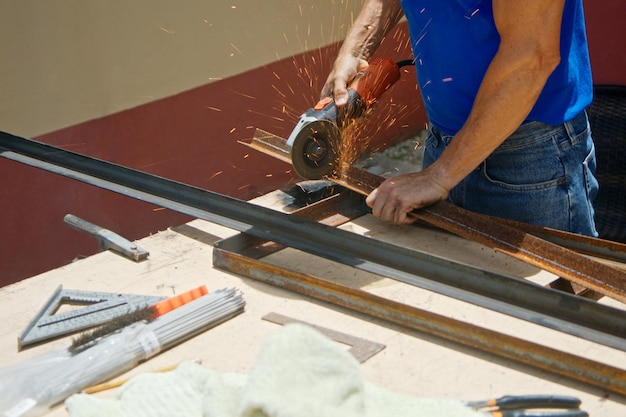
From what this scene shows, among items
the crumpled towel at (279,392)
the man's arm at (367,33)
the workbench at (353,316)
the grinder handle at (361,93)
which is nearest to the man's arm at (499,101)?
the workbench at (353,316)

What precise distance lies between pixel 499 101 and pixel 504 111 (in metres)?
0.03

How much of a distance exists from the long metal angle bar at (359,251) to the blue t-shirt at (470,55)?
0.58 metres

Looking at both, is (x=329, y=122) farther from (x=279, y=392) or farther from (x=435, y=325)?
(x=279, y=392)

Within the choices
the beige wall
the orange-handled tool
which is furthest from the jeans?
the beige wall

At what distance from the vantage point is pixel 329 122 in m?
2.81

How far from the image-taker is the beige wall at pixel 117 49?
4.02 m

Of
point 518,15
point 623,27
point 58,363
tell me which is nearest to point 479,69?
point 518,15

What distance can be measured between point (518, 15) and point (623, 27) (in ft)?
8.88

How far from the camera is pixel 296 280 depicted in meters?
2.37

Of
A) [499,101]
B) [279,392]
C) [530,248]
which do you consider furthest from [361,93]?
[279,392]

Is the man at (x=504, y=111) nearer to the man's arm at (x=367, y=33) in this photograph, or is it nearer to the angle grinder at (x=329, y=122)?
the angle grinder at (x=329, y=122)

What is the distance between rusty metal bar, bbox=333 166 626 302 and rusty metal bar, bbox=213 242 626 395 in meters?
0.40

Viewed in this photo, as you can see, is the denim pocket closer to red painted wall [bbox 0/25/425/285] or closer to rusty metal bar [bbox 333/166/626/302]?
rusty metal bar [bbox 333/166/626/302]

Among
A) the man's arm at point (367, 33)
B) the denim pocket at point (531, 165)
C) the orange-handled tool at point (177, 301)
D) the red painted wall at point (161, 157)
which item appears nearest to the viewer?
the orange-handled tool at point (177, 301)
